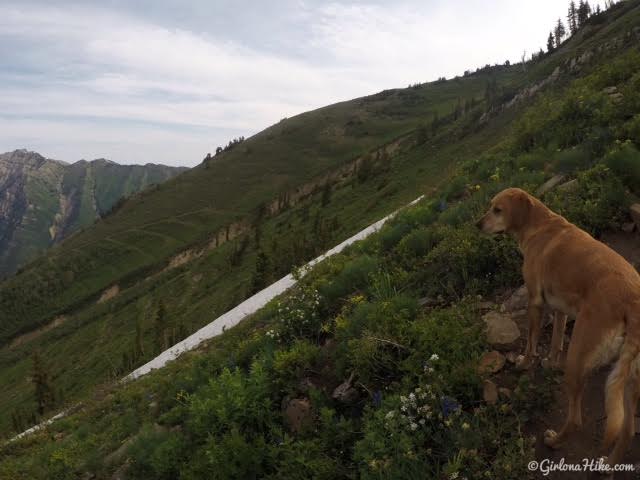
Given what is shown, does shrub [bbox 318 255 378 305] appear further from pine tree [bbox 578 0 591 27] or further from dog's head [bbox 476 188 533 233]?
pine tree [bbox 578 0 591 27]

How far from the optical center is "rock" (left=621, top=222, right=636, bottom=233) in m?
5.17

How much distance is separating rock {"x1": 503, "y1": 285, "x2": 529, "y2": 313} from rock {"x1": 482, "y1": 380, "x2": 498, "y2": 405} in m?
1.31

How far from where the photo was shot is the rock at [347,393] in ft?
15.0

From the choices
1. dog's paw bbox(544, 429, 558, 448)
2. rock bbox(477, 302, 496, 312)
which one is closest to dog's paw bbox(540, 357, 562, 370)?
dog's paw bbox(544, 429, 558, 448)

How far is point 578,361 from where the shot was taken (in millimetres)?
3004

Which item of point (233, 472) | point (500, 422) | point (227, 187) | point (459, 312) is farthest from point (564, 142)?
point (227, 187)

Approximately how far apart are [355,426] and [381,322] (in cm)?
132

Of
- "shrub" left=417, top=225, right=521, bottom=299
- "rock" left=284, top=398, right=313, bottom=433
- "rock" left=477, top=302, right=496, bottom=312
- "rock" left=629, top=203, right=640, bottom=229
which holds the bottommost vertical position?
"rock" left=284, top=398, right=313, bottom=433

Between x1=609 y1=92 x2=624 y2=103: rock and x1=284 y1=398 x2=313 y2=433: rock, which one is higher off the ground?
A: x1=609 y1=92 x2=624 y2=103: rock

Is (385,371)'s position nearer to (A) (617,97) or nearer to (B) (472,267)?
(B) (472,267)

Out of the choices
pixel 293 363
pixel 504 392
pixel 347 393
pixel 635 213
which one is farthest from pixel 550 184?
pixel 293 363

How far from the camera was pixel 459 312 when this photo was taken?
476cm

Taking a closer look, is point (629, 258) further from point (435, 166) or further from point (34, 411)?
point (34, 411)

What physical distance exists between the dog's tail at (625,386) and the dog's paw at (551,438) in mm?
564
